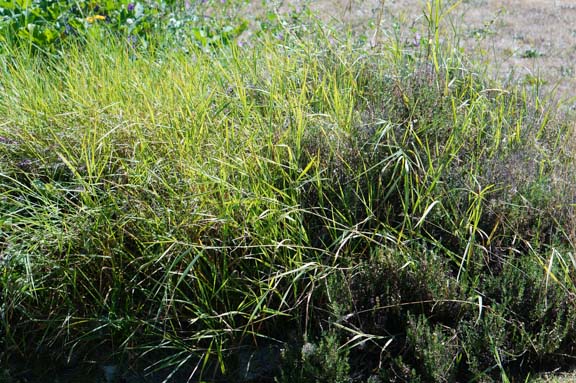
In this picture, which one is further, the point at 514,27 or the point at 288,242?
the point at 514,27

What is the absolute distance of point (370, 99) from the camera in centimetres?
389

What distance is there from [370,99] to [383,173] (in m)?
0.66

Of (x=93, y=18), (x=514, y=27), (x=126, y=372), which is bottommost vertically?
(x=514, y=27)

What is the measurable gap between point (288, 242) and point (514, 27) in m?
5.00

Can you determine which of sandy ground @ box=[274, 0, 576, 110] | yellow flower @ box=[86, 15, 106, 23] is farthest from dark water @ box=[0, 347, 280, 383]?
sandy ground @ box=[274, 0, 576, 110]

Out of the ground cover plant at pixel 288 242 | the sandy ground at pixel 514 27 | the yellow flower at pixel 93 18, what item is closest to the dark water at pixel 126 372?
the ground cover plant at pixel 288 242

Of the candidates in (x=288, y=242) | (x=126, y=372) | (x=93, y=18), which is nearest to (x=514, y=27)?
(x=93, y=18)

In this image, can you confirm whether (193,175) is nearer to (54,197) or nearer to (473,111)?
(54,197)

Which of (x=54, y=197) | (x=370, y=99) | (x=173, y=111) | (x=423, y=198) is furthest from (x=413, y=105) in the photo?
(x=54, y=197)

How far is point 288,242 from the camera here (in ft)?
10.2

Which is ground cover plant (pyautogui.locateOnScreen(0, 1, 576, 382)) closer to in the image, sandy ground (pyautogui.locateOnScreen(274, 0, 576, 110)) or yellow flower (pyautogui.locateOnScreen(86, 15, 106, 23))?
yellow flower (pyautogui.locateOnScreen(86, 15, 106, 23))

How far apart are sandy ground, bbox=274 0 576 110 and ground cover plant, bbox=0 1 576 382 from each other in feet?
8.01

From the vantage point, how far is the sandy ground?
604 cm

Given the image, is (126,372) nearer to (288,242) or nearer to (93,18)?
(288,242)
